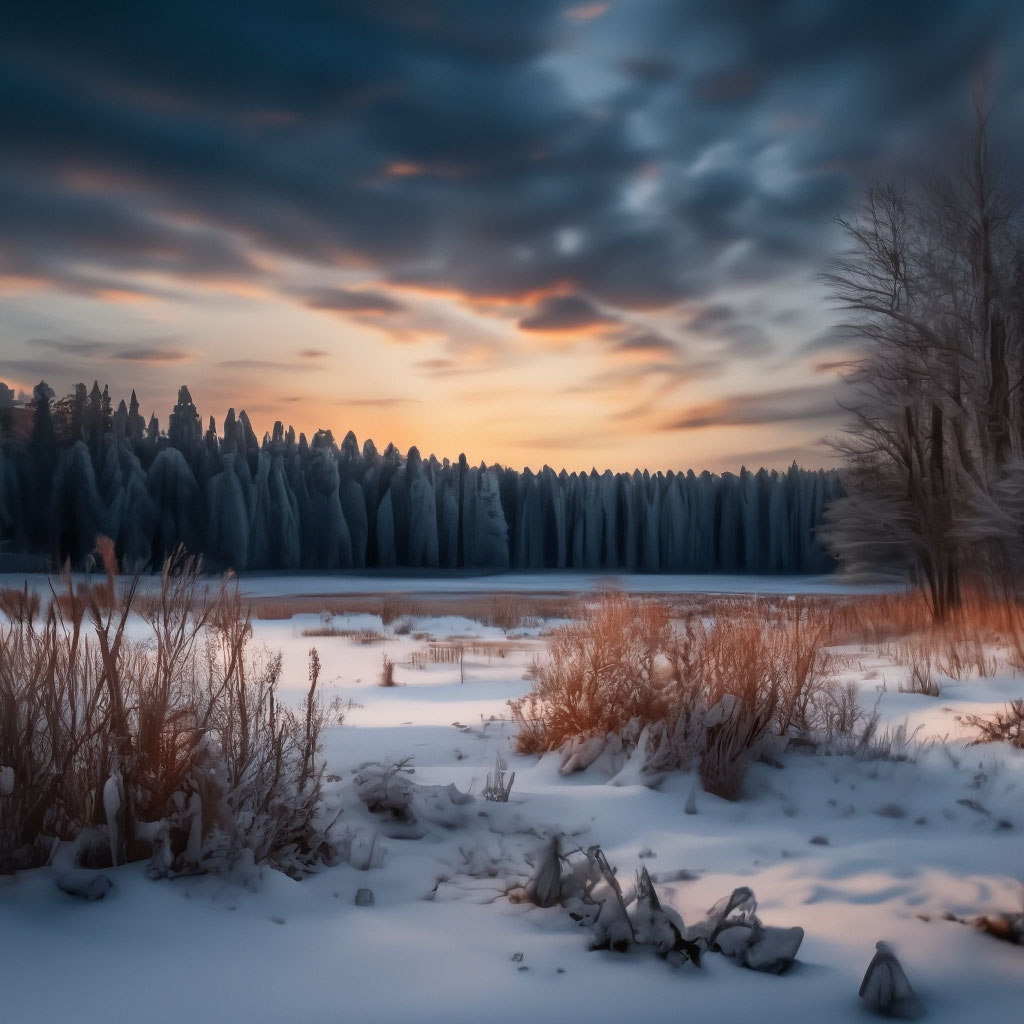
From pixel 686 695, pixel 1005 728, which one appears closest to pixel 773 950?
pixel 686 695

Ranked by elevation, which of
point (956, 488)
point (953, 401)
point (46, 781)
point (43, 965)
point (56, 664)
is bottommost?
point (43, 965)

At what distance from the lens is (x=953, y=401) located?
1756cm

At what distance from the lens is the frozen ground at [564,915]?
2.68 meters

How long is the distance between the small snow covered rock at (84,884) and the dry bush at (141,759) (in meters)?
0.16

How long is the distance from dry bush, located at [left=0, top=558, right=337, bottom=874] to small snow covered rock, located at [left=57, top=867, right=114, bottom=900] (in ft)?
0.53

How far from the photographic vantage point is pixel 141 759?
3430 mm

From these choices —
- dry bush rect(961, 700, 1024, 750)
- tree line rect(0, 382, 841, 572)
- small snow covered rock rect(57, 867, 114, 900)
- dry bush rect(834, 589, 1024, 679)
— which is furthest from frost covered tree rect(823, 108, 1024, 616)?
tree line rect(0, 382, 841, 572)

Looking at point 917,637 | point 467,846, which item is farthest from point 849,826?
point 917,637

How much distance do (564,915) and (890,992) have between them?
3.80 ft

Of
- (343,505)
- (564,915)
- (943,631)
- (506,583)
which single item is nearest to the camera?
(564,915)

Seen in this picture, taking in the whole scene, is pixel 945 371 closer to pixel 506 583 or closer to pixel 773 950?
pixel 773 950

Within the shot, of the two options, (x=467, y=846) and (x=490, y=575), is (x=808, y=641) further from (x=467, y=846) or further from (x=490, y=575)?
(x=490, y=575)

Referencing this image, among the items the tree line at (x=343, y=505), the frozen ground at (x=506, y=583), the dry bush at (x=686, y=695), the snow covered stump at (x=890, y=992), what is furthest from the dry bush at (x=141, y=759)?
the tree line at (x=343, y=505)

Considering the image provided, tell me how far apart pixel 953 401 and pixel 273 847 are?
17.3 meters
